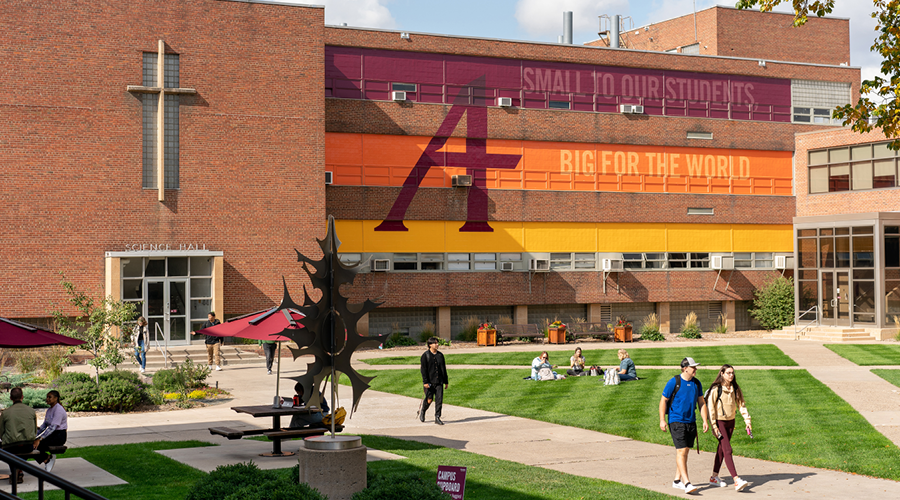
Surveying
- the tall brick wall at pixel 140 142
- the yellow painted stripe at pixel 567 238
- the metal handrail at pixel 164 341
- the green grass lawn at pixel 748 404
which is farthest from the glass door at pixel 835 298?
the metal handrail at pixel 164 341

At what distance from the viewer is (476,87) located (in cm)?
4284

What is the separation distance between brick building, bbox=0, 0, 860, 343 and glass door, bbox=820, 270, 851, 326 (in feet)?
15.2

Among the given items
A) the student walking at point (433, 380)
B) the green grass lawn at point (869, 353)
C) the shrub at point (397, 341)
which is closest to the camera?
the student walking at point (433, 380)

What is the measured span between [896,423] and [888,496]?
6458mm

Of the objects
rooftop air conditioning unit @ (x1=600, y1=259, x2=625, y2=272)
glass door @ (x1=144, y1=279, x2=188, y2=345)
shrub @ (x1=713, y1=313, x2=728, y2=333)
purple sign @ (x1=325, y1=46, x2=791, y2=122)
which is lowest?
shrub @ (x1=713, y1=313, x2=728, y2=333)

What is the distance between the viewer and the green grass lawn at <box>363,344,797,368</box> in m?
30.5

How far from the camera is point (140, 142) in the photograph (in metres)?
34.4

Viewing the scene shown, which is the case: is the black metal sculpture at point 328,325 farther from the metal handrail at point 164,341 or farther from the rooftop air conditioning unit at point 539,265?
the rooftop air conditioning unit at point 539,265

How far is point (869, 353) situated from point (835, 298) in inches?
435

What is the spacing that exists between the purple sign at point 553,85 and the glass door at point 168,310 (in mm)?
11437

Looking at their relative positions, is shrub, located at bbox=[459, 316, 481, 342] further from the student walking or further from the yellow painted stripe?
the student walking

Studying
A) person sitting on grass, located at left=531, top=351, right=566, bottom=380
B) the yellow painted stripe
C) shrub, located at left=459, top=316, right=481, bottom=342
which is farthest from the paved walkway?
shrub, located at left=459, top=316, right=481, bottom=342

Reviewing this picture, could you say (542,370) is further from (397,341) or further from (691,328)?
(691,328)

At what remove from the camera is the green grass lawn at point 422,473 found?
12.0 m
